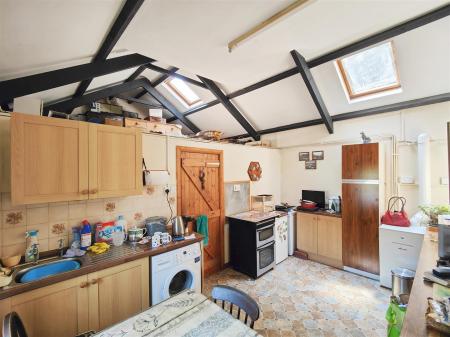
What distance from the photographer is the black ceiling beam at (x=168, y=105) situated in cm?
439

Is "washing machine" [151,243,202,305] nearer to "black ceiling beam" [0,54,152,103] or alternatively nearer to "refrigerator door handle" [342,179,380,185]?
"black ceiling beam" [0,54,152,103]

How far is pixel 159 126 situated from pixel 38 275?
204 cm

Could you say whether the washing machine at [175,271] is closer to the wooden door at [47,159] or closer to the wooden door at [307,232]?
the wooden door at [47,159]

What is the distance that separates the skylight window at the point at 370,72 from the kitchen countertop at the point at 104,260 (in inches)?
129

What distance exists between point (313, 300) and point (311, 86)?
2.98m

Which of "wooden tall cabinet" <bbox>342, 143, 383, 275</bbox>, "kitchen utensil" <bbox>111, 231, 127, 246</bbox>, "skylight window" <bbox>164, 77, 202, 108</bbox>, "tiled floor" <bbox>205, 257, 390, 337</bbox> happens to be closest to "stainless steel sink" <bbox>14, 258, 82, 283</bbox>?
"kitchen utensil" <bbox>111, 231, 127, 246</bbox>

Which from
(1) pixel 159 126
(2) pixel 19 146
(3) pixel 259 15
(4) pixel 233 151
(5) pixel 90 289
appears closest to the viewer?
(2) pixel 19 146

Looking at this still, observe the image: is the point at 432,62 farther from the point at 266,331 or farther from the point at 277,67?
the point at 266,331

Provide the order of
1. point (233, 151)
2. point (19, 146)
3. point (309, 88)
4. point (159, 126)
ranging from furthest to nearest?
point (233, 151) < point (309, 88) < point (159, 126) < point (19, 146)

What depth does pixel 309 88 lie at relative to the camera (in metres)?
3.17

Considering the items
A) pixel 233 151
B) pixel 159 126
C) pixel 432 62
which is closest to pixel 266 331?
pixel 233 151

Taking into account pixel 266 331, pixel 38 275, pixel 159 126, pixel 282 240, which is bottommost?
pixel 266 331

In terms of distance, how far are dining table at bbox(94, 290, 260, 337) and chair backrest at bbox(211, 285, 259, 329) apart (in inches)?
3.8

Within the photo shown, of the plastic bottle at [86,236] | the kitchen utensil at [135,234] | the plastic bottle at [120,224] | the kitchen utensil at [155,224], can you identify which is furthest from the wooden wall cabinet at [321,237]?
the plastic bottle at [86,236]
